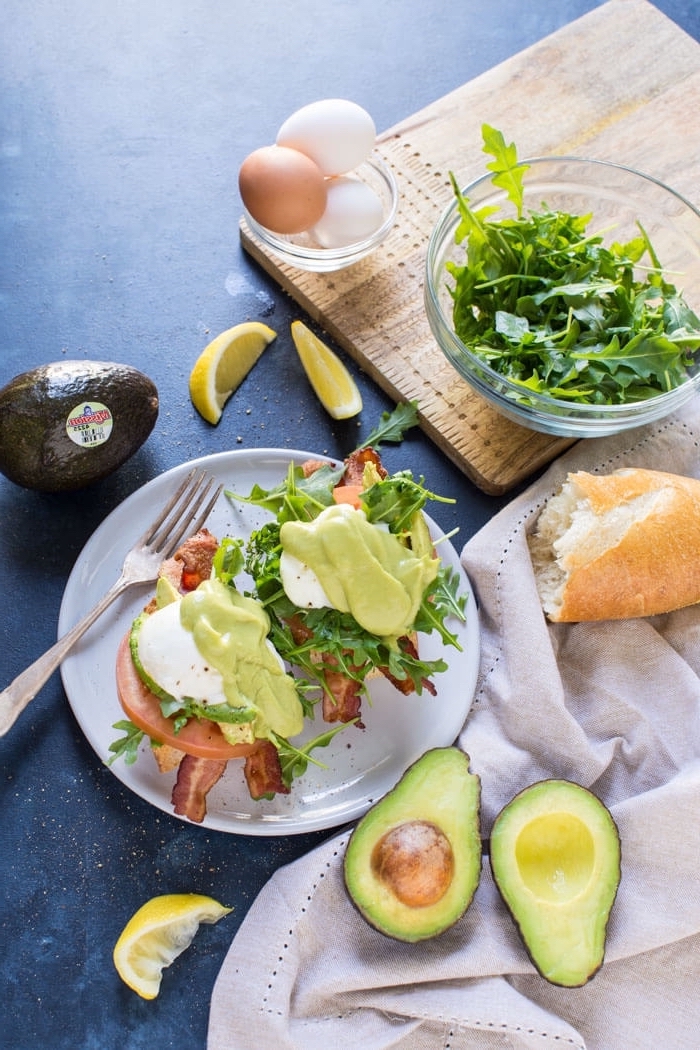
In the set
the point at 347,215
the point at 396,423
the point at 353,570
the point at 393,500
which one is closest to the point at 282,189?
the point at 347,215

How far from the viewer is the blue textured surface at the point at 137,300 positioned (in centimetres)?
237

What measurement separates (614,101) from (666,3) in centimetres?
68

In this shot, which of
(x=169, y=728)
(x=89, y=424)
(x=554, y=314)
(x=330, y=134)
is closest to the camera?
(x=169, y=728)

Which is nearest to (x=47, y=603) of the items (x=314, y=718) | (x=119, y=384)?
(x=119, y=384)

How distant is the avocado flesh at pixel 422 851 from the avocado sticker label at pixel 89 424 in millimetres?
1073

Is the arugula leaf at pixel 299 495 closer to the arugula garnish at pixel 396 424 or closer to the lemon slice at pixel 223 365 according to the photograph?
the arugula garnish at pixel 396 424

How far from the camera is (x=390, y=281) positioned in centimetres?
285

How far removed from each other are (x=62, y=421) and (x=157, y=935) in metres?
1.20

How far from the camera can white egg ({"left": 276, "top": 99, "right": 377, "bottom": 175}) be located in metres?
2.68

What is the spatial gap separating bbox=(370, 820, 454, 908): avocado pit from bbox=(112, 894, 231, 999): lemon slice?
0.45 metres

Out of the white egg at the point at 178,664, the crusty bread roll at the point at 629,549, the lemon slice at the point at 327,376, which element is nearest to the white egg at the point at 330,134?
the lemon slice at the point at 327,376

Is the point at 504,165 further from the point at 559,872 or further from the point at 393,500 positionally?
the point at 559,872

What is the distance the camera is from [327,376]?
107 inches

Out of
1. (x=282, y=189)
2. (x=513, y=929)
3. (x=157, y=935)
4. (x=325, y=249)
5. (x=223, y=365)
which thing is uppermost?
(x=282, y=189)
